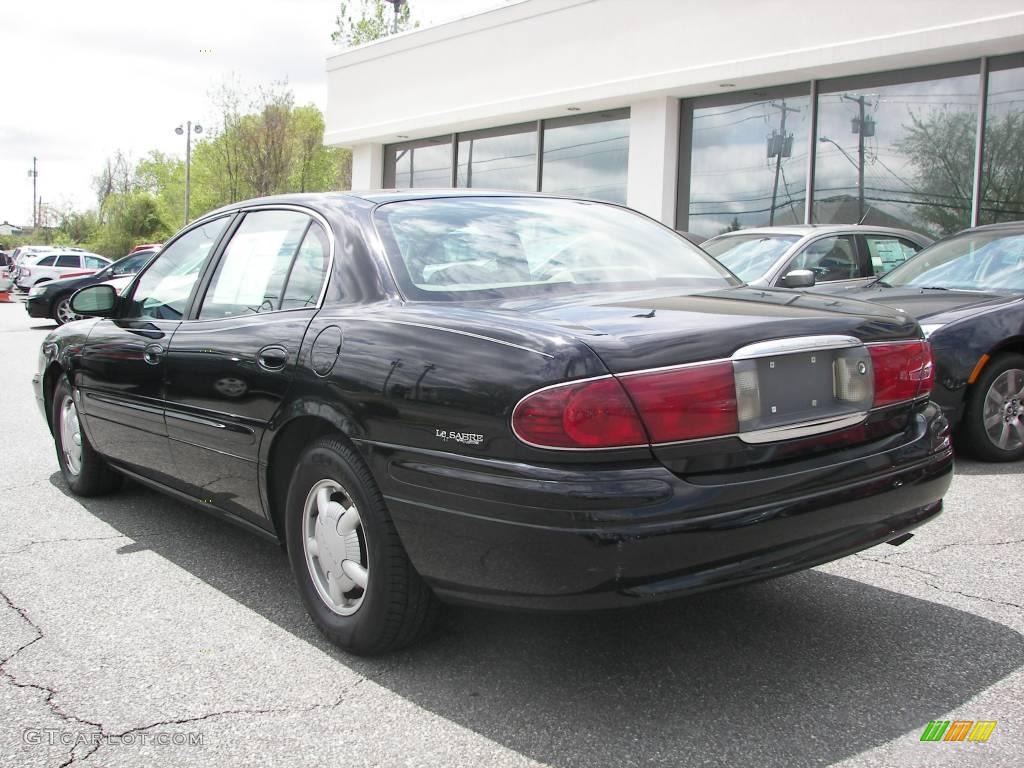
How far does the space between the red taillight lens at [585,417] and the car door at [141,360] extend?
220 cm

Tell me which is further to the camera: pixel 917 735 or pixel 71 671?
pixel 71 671

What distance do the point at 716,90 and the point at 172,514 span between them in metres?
12.7

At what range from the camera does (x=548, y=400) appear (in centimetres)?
254

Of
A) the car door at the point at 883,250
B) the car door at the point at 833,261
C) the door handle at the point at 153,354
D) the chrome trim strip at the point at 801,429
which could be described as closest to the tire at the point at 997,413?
the car door at the point at 833,261

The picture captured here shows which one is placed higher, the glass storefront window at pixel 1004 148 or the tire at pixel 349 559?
the glass storefront window at pixel 1004 148

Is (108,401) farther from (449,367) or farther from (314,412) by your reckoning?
(449,367)

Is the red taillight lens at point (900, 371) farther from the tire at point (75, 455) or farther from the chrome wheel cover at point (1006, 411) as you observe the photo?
the tire at point (75, 455)

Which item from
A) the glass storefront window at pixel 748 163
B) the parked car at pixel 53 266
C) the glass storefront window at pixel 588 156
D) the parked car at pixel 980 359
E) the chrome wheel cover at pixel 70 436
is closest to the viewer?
the chrome wheel cover at pixel 70 436

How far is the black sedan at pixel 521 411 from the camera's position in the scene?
2539 millimetres

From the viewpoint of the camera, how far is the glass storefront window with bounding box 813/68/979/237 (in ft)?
42.6

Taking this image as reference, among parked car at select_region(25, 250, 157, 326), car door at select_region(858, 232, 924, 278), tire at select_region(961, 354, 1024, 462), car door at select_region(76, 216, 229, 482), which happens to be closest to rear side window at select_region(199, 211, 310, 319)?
car door at select_region(76, 216, 229, 482)

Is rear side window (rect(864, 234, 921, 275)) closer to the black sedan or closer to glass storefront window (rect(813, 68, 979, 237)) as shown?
glass storefront window (rect(813, 68, 979, 237))

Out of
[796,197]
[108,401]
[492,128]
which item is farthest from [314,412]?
[492,128]

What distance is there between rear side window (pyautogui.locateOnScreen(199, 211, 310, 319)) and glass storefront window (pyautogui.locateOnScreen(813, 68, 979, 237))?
37.1 ft
